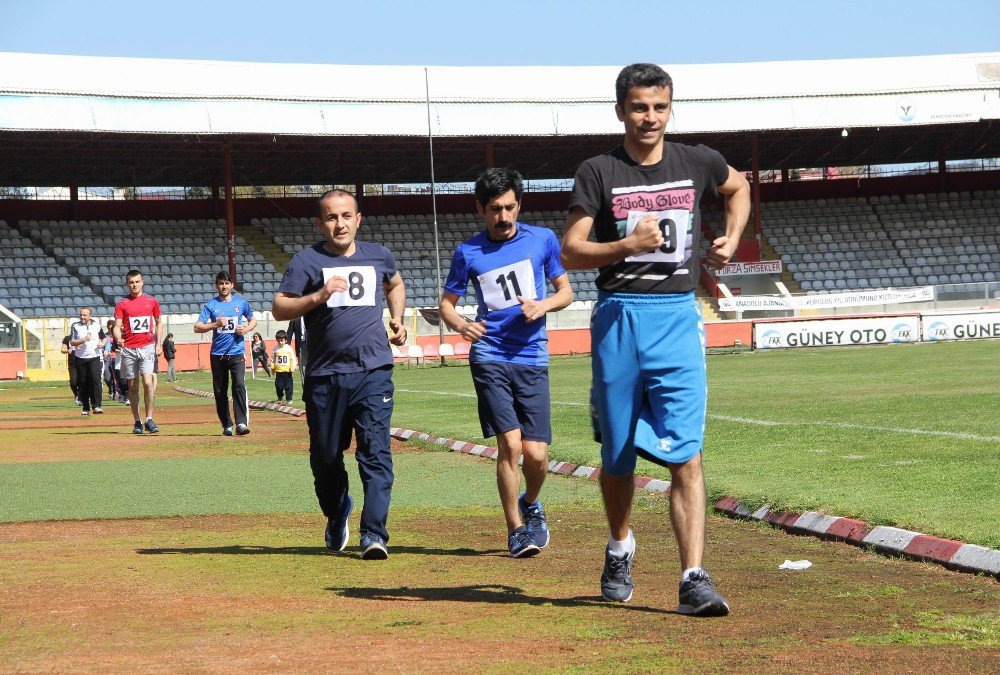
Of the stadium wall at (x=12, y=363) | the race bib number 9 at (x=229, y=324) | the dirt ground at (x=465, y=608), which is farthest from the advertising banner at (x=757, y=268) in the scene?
the dirt ground at (x=465, y=608)

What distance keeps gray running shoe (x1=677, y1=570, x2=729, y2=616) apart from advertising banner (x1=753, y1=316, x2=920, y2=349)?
38.6 metres

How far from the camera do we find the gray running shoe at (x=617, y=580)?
19.8ft

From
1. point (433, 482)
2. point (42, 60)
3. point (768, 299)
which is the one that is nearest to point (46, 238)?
point (42, 60)

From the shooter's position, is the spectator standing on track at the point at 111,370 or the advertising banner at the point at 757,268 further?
the advertising banner at the point at 757,268

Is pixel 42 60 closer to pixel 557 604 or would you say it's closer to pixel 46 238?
pixel 46 238

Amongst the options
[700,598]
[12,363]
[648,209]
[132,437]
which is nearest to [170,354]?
[12,363]

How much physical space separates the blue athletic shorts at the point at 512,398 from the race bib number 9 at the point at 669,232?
222 centimetres

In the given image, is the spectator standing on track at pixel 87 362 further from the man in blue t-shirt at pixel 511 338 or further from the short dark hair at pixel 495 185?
the short dark hair at pixel 495 185

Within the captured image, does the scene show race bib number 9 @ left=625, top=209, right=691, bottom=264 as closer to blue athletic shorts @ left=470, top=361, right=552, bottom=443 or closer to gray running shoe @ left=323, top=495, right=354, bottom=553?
blue athletic shorts @ left=470, top=361, right=552, bottom=443

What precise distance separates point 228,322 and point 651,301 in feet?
40.5

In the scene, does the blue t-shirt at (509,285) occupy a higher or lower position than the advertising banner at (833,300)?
higher

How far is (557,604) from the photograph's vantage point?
6.10 meters

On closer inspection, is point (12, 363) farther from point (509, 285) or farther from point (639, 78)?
point (639, 78)

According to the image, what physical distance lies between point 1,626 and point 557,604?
240 centimetres
